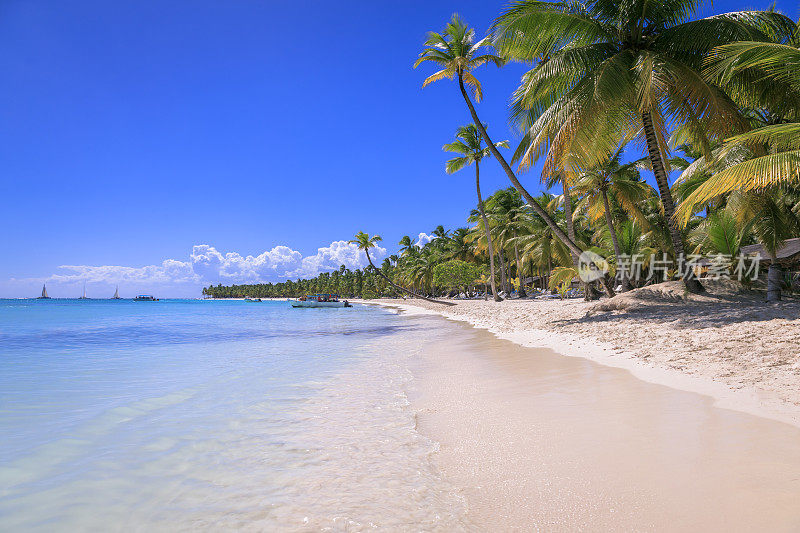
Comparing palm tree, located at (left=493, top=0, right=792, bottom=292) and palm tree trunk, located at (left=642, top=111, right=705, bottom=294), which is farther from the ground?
palm tree, located at (left=493, top=0, right=792, bottom=292)

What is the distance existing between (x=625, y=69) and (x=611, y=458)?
11.3 m

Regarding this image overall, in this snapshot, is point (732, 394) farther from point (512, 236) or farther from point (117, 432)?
point (512, 236)

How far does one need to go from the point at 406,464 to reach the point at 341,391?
321 centimetres

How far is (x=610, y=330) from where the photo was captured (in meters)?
9.66

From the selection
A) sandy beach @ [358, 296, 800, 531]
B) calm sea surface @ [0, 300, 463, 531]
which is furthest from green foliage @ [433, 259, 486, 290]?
sandy beach @ [358, 296, 800, 531]

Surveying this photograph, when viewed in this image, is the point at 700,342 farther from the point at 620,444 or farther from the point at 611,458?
the point at 611,458

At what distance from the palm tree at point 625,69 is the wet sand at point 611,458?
312 inches

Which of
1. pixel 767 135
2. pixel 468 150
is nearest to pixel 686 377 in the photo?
pixel 767 135

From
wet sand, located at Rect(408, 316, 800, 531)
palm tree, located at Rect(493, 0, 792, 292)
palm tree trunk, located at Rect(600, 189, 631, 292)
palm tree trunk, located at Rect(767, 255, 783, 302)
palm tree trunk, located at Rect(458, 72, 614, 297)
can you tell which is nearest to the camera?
wet sand, located at Rect(408, 316, 800, 531)

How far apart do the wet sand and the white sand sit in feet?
1.92

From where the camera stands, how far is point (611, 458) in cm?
314

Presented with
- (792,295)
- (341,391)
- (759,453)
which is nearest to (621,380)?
(759,453)

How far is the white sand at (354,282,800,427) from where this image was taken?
4582 millimetres

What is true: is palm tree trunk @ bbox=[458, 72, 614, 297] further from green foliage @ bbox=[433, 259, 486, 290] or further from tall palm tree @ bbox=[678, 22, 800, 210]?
green foliage @ bbox=[433, 259, 486, 290]
